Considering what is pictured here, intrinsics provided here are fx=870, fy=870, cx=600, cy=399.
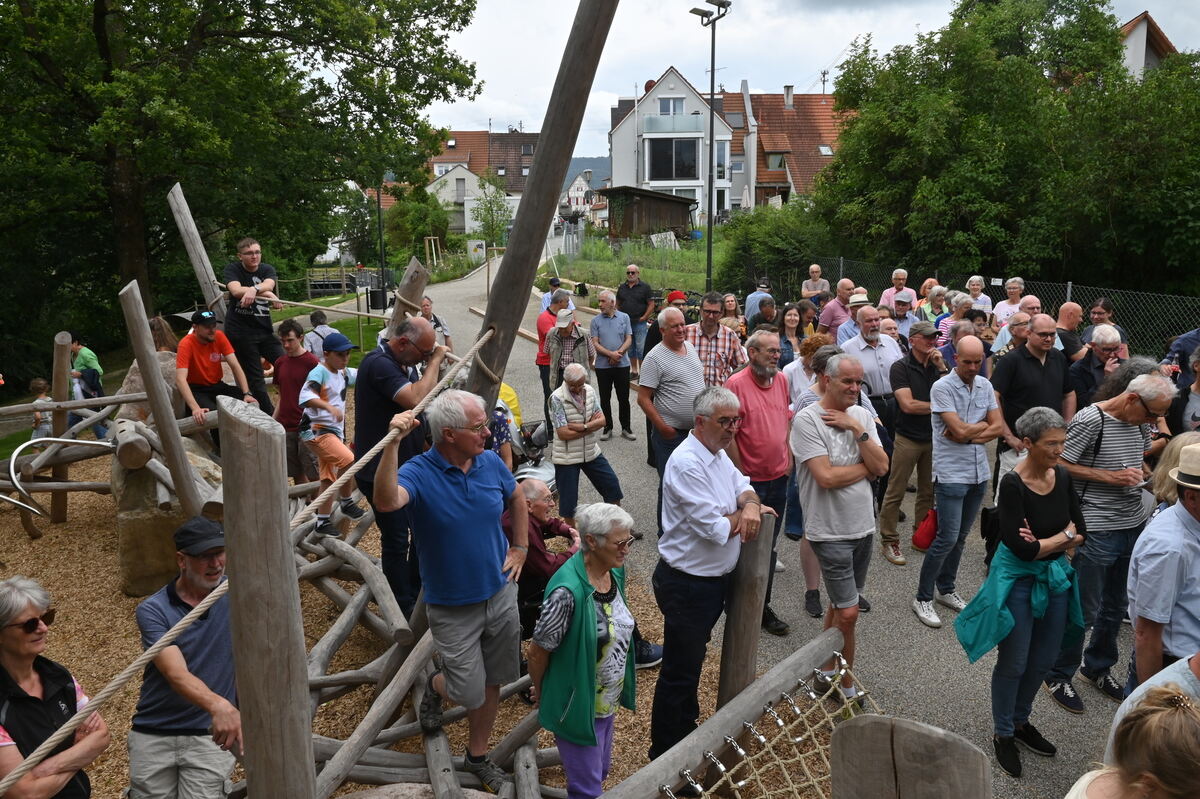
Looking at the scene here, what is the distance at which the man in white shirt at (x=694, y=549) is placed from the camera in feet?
13.6

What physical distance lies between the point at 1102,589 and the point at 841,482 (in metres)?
1.89

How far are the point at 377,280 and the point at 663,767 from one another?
96.7ft

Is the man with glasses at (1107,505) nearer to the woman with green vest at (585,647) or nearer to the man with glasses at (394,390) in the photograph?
the woman with green vest at (585,647)

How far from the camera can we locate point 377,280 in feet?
102

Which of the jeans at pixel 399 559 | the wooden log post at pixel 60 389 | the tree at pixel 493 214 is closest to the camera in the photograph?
the jeans at pixel 399 559

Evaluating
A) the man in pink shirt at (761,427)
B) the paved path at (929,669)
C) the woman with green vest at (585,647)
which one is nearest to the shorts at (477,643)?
the woman with green vest at (585,647)

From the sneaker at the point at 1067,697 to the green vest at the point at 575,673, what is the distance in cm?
300

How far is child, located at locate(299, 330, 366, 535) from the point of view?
22.3ft

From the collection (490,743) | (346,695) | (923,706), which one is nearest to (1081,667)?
(923,706)

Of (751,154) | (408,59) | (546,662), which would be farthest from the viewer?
(751,154)

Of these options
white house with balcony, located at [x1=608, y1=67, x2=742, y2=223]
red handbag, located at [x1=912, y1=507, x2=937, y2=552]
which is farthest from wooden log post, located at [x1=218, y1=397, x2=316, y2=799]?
white house with balcony, located at [x1=608, y1=67, x2=742, y2=223]

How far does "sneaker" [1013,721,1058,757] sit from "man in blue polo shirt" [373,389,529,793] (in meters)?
2.71

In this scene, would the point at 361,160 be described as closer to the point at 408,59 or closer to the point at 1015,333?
the point at 408,59

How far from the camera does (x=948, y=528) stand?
230 inches
